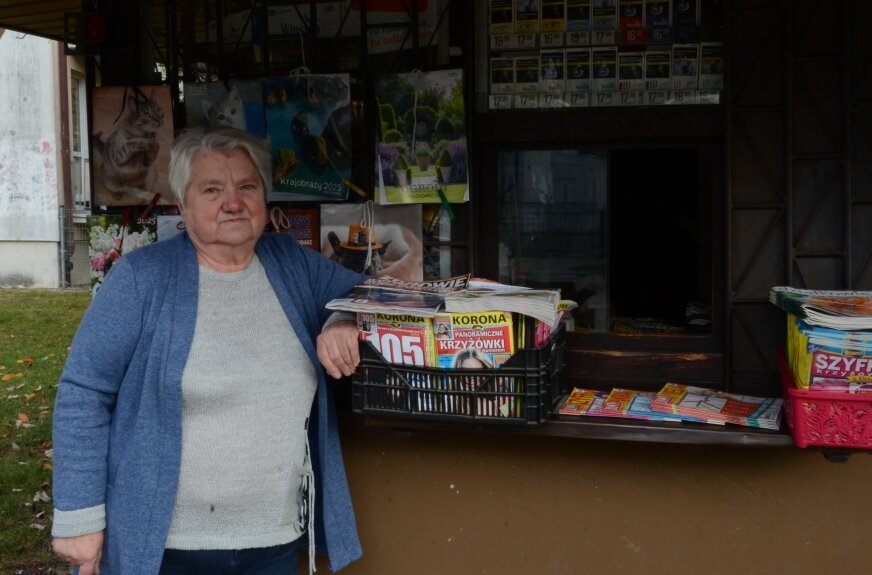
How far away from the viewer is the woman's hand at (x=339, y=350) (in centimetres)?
226

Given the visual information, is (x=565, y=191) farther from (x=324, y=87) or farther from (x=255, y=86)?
(x=255, y=86)

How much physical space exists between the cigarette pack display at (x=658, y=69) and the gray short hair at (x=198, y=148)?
4.43 feet

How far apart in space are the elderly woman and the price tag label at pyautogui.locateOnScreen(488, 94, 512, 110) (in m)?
0.91

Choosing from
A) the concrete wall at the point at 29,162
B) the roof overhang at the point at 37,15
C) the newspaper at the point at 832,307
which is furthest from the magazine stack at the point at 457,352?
the concrete wall at the point at 29,162

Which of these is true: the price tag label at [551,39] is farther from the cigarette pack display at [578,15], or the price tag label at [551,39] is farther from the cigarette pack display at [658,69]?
the cigarette pack display at [658,69]

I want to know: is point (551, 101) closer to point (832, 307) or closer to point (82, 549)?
point (832, 307)

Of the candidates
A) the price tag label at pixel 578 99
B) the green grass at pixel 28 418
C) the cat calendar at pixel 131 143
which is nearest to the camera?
the price tag label at pixel 578 99

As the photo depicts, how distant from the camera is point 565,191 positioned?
2.93 metres

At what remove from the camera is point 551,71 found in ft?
9.30

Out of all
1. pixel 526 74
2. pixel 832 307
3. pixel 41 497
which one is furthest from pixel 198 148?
pixel 41 497

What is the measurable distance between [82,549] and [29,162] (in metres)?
15.1

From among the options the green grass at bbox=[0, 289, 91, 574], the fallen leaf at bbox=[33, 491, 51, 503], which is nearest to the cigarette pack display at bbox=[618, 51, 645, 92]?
the green grass at bbox=[0, 289, 91, 574]

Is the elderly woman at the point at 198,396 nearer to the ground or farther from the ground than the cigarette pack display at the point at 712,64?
nearer to the ground

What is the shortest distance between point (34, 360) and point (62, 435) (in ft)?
23.7
